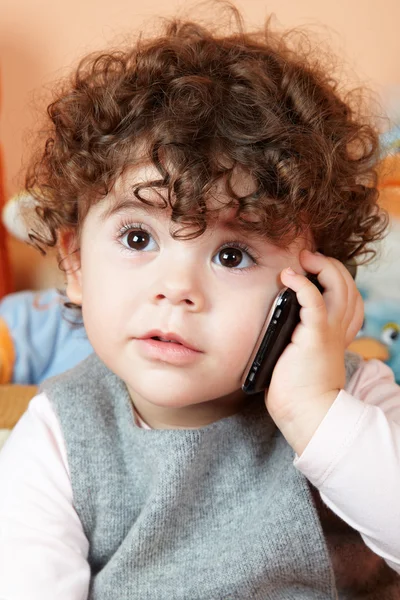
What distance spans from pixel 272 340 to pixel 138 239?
0.63ft

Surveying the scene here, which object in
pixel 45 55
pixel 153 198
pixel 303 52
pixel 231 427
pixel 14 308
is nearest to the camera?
pixel 153 198

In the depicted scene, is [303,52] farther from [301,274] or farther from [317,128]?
[301,274]

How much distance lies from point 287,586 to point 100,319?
0.39m

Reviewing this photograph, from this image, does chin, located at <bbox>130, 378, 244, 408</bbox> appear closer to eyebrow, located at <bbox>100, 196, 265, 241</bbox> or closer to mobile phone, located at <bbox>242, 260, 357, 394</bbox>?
mobile phone, located at <bbox>242, 260, 357, 394</bbox>

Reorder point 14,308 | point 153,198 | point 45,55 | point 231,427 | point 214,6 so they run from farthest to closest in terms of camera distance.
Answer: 1. point 45,55
2. point 14,308
3. point 214,6
4. point 231,427
5. point 153,198

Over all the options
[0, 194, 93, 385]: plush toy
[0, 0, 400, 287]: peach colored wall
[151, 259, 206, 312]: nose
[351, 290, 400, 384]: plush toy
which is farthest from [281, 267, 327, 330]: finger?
[0, 0, 400, 287]: peach colored wall

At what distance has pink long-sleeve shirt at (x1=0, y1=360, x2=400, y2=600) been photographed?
0.81 m

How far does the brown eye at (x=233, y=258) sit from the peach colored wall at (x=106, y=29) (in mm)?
1096

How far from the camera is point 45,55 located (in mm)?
1961

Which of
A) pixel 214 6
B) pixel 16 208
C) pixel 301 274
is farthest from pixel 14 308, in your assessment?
pixel 301 274

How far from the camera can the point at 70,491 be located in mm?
925

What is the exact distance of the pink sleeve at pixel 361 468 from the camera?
80 cm

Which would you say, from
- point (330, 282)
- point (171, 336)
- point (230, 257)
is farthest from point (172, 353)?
point (330, 282)

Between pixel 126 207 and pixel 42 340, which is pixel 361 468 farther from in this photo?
pixel 42 340
